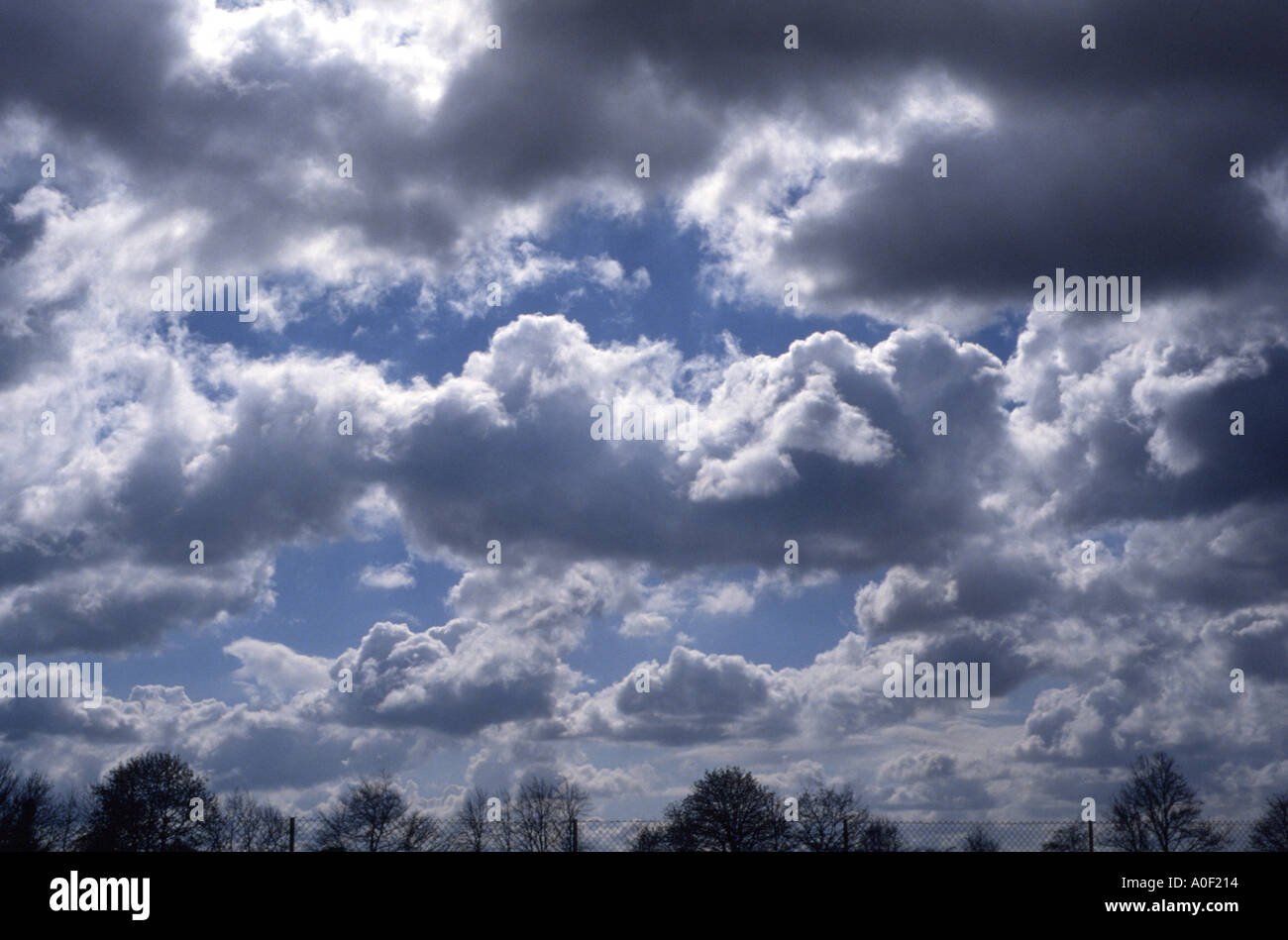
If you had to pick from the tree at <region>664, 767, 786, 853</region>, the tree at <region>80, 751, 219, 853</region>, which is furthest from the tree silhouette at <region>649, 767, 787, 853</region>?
the tree at <region>80, 751, 219, 853</region>

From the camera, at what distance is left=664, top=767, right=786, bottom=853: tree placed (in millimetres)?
44125

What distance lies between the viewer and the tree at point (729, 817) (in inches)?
1737

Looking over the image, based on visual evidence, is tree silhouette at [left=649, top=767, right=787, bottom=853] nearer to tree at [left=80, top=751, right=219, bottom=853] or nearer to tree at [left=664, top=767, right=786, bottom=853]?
tree at [left=664, top=767, right=786, bottom=853]

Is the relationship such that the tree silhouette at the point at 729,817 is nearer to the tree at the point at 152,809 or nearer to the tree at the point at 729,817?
the tree at the point at 729,817

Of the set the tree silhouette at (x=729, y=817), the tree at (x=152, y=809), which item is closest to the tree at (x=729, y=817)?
the tree silhouette at (x=729, y=817)

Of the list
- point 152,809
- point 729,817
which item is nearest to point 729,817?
point 729,817

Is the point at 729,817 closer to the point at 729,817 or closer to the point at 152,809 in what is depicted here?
Result: the point at 729,817

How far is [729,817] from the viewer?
4756 cm
